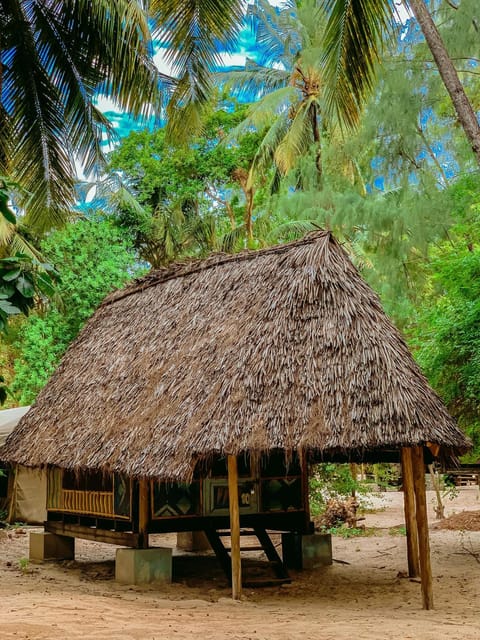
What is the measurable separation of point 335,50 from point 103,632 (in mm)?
6464

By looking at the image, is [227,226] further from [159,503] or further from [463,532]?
[159,503]

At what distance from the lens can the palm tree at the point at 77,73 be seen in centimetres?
1073

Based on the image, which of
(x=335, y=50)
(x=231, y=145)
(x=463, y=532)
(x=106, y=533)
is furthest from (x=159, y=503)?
(x=231, y=145)

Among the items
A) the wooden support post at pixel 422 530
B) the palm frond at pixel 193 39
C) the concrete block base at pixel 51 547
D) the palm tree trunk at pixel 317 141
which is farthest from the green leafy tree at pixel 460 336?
the palm tree trunk at pixel 317 141

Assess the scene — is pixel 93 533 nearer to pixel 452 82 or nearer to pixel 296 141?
pixel 452 82

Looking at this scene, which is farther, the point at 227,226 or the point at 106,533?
the point at 227,226

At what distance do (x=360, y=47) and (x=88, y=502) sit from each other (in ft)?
21.7

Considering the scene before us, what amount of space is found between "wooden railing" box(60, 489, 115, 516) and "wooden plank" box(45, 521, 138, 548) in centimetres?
21

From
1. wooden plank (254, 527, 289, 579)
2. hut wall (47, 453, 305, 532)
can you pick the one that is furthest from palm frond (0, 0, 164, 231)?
wooden plank (254, 527, 289, 579)

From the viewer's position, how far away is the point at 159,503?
9242mm

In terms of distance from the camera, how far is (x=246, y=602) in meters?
7.91

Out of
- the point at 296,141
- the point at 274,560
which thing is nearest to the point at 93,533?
the point at 274,560

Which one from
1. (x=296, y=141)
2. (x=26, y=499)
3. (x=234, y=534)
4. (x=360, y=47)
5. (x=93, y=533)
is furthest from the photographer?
(x=296, y=141)

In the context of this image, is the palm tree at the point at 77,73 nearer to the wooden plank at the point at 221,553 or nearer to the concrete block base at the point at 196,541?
the concrete block base at the point at 196,541
